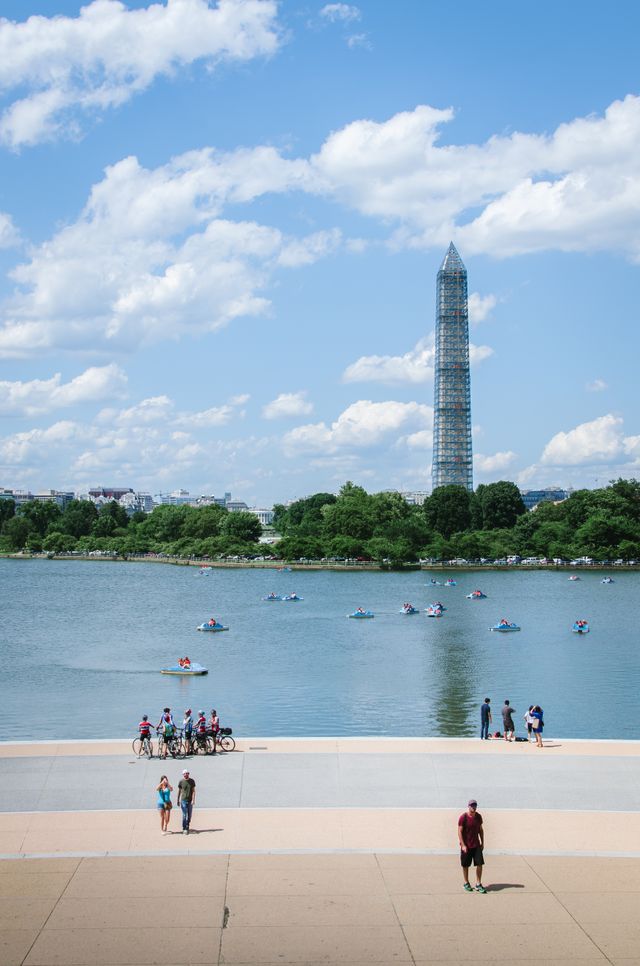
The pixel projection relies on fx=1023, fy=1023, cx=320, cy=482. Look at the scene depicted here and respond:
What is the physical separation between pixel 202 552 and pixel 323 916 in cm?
17932

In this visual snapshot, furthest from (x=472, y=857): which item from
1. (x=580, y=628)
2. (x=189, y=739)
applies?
(x=580, y=628)

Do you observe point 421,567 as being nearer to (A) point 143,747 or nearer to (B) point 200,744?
(B) point 200,744

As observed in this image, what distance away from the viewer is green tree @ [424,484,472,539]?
193625 mm

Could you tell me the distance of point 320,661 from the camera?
205 feet

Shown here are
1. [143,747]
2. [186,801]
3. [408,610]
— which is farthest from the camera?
[408,610]

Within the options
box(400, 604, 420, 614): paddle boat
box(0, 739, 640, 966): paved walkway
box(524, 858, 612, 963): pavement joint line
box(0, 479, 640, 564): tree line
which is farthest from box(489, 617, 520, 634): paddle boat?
box(0, 479, 640, 564): tree line

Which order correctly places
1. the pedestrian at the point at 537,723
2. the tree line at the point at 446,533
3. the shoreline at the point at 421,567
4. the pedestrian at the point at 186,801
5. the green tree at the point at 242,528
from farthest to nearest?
the green tree at the point at 242,528
the tree line at the point at 446,533
the shoreline at the point at 421,567
the pedestrian at the point at 537,723
the pedestrian at the point at 186,801

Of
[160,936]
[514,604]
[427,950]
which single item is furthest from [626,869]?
[514,604]

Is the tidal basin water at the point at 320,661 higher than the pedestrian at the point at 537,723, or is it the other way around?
the pedestrian at the point at 537,723

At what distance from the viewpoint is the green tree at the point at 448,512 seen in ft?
635

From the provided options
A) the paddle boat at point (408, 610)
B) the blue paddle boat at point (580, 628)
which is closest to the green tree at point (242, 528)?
the paddle boat at point (408, 610)

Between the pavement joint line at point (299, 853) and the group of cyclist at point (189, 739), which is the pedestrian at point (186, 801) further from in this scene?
the group of cyclist at point (189, 739)

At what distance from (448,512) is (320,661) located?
13337 cm

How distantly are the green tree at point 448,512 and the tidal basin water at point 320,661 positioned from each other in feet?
217
